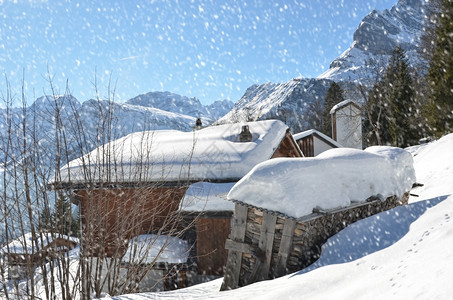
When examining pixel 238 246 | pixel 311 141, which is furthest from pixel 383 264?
pixel 311 141

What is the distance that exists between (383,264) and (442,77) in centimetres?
1755

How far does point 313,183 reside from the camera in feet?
16.2

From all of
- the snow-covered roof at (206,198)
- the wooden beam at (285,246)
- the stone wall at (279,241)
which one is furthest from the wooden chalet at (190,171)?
the wooden beam at (285,246)

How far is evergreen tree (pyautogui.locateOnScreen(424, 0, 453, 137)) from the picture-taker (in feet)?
54.6

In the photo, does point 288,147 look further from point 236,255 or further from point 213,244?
point 236,255

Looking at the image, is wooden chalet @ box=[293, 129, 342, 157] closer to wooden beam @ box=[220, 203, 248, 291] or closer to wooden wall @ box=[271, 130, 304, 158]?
wooden wall @ box=[271, 130, 304, 158]

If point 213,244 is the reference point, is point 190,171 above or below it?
above

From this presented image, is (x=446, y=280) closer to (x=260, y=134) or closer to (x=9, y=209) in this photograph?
(x=9, y=209)

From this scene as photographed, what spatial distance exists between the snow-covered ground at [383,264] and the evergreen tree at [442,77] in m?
14.8

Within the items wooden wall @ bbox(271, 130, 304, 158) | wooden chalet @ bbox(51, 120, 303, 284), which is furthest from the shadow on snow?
wooden wall @ bbox(271, 130, 304, 158)

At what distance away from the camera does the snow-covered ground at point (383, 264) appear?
8.43 ft

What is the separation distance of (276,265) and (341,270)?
1.38 m

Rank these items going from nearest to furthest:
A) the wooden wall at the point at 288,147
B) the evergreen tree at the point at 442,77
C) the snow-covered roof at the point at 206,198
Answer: the snow-covered roof at the point at 206,198, the wooden wall at the point at 288,147, the evergreen tree at the point at 442,77

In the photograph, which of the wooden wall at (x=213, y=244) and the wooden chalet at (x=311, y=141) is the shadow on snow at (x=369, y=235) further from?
the wooden chalet at (x=311, y=141)
